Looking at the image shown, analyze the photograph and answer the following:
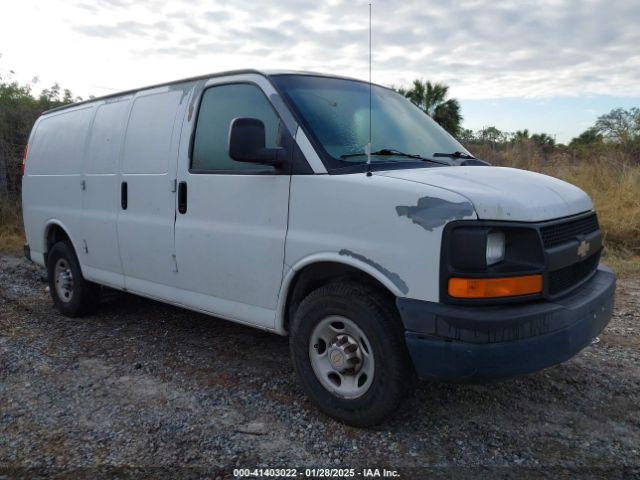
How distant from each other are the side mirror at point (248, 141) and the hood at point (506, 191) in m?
0.70

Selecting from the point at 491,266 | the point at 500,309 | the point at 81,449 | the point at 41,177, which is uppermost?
the point at 41,177

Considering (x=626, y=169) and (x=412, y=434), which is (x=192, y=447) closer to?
(x=412, y=434)

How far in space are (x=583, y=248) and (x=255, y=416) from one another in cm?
216

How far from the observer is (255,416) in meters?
3.33

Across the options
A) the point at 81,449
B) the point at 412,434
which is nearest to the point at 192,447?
the point at 81,449

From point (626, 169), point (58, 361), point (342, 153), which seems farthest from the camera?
point (626, 169)

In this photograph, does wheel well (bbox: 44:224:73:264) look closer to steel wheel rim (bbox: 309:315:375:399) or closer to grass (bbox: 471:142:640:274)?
steel wheel rim (bbox: 309:315:375:399)

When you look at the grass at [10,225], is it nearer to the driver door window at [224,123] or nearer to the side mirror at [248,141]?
the driver door window at [224,123]

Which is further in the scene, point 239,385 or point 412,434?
point 239,385

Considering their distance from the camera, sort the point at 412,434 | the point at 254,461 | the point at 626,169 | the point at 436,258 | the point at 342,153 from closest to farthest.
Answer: the point at 436,258, the point at 254,461, the point at 412,434, the point at 342,153, the point at 626,169

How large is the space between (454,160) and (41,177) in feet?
14.5

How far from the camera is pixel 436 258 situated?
264cm

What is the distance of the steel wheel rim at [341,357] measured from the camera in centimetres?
303

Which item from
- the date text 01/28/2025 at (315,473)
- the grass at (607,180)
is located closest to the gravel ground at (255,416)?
the date text 01/28/2025 at (315,473)
